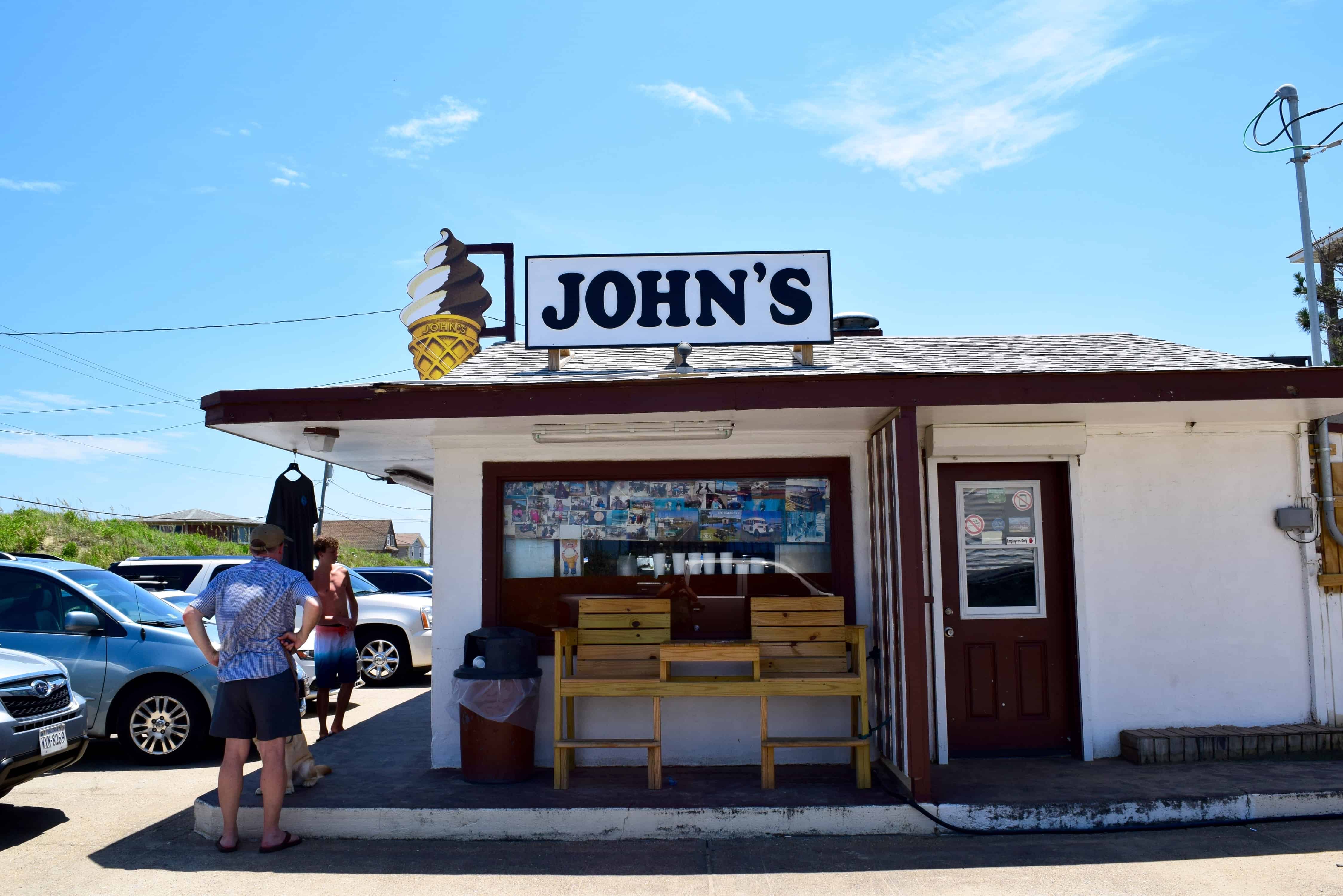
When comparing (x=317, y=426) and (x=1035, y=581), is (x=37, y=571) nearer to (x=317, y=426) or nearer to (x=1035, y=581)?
(x=317, y=426)

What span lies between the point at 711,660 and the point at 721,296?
9.39 ft

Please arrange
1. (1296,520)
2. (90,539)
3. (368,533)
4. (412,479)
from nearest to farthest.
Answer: (1296,520)
(412,479)
(90,539)
(368,533)

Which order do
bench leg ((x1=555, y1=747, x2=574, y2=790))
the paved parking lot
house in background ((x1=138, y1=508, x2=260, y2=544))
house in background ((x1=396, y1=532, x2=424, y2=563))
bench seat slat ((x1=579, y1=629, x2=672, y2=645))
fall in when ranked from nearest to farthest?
the paved parking lot → bench leg ((x1=555, y1=747, x2=574, y2=790)) → bench seat slat ((x1=579, y1=629, x2=672, y2=645)) → house in background ((x1=138, y1=508, x2=260, y2=544)) → house in background ((x1=396, y1=532, x2=424, y2=563))

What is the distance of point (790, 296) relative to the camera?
7.49 meters

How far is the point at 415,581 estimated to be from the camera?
1538 cm

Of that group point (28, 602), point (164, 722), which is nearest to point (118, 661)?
point (164, 722)

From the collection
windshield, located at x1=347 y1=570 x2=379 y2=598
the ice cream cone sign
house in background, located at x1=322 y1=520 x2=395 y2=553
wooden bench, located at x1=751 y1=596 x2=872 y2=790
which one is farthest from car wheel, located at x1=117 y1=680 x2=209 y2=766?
→ house in background, located at x1=322 y1=520 x2=395 y2=553

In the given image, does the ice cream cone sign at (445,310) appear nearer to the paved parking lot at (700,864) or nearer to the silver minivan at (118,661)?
the silver minivan at (118,661)

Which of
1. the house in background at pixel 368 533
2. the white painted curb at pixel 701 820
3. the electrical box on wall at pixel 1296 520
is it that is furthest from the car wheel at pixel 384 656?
the house in background at pixel 368 533

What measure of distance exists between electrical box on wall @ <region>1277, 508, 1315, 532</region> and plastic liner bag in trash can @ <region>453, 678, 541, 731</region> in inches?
228

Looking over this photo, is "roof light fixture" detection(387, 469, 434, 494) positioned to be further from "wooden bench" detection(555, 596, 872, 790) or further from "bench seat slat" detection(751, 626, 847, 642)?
"bench seat slat" detection(751, 626, 847, 642)

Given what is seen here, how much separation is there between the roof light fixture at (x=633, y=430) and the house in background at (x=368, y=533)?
7088 centimetres

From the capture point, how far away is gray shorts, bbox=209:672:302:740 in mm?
5305

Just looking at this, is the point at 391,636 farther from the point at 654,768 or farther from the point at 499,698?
the point at 654,768
